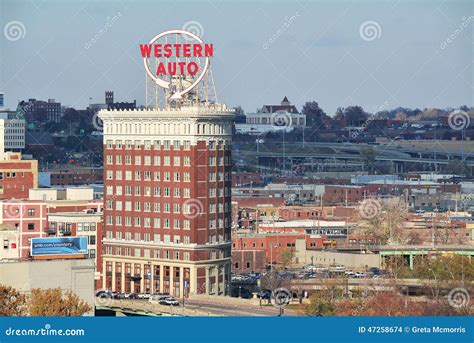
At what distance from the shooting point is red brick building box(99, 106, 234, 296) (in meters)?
43.8

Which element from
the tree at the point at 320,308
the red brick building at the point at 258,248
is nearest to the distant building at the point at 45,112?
the red brick building at the point at 258,248

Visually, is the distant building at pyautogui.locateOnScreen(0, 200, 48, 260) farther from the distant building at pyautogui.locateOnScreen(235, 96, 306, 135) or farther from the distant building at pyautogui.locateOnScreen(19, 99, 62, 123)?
the distant building at pyautogui.locateOnScreen(235, 96, 306, 135)

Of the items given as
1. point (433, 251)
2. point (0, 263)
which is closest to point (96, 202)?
point (433, 251)

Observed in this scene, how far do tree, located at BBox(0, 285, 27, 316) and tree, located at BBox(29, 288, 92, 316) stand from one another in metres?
0.15

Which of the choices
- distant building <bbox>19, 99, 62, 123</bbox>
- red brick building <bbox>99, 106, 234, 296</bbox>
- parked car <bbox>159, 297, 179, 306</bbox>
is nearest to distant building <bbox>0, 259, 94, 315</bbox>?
parked car <bbox>159, 297, 179, 306</bbox>

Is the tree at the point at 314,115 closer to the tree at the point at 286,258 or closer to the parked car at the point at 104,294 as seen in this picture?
the tree at the point at 286,258

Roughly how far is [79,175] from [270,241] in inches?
1317

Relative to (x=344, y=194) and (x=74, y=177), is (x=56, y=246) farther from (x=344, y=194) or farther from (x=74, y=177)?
(x=74, y=177)

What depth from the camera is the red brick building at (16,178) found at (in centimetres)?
5109

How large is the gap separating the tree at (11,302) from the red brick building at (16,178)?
18.5m

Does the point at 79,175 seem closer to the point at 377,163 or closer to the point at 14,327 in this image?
the point at 377,163

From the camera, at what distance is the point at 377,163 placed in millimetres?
112062

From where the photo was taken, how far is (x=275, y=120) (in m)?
132

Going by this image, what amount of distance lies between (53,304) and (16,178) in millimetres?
19971
